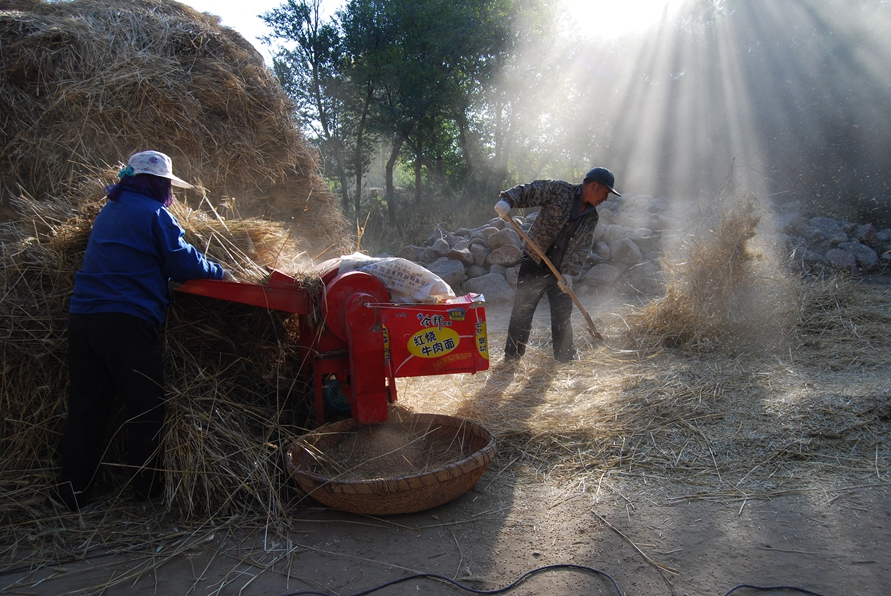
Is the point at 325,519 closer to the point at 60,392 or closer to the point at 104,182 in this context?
the point at 60,392

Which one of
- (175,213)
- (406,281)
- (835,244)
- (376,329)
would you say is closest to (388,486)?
(376,329)

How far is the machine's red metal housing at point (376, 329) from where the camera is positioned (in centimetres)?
321

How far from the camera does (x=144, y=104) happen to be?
4402 millimetres

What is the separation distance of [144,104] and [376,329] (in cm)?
266

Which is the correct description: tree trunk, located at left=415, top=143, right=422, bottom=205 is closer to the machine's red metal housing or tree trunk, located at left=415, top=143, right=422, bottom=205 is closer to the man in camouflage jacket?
the man in camouflage jacket

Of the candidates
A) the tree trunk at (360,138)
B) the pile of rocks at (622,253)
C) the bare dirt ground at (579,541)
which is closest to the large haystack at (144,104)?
the bare dirt ground at (579,541)

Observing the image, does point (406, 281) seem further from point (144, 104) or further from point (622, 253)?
point (622, 253)

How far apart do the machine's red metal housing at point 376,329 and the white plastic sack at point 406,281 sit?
0.22 feet

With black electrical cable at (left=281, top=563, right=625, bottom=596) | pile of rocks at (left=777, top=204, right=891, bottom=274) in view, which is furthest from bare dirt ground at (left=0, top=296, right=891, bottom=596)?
pile of rocks at (left=777, top=204, right=891, bottom=274)

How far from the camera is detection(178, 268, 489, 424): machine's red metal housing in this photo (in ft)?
10.5

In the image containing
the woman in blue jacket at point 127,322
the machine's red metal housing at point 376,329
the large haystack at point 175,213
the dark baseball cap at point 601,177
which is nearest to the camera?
the woman in blue jacket at point 127,322

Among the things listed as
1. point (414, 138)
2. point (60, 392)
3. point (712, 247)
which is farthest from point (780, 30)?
point (60, 392)

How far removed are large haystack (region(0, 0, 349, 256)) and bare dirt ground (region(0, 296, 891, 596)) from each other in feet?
7.63

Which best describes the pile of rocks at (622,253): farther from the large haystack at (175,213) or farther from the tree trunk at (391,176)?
the tree trunk at (391,176)
